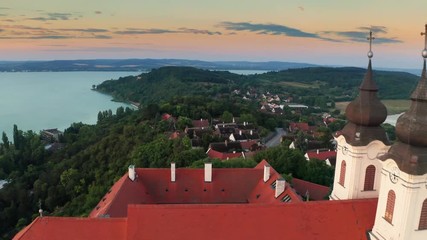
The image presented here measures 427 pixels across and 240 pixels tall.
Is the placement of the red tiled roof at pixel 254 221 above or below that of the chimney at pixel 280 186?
above

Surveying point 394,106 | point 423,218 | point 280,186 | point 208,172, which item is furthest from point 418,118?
point 394,106

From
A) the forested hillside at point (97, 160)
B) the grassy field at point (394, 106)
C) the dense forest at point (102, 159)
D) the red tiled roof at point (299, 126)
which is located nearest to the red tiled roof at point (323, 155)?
the dense forest at point (102, 159)

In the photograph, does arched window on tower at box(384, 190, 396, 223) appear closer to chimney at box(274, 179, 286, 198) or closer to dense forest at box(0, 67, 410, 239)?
chimney at box(274, 179, 286, 198)

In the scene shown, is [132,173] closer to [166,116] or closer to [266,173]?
[266,173]

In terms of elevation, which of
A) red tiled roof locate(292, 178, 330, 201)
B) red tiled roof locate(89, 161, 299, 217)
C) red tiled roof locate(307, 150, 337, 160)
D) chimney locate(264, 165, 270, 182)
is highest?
chimney locate(264, 165, 270, 182)

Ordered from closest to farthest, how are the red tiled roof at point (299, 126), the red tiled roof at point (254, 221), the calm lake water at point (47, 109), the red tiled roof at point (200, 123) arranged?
the red tiled roof at point (254, 221), the red tiled roof at point (200, 123), the red tiled roof at point (299, 126), the calm lake water at point (47, 109)

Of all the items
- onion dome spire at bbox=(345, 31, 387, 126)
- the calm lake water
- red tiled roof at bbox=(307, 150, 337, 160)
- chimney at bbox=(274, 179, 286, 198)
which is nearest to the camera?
onion dome spire at bbox=(345, 31, 387, 126)

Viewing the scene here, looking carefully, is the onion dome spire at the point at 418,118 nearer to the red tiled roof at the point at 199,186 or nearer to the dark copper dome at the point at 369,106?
the dark copper dome at the point at 369,106

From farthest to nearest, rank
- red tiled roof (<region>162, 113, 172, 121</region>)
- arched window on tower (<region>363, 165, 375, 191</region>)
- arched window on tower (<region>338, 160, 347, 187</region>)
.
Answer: red tiled roof (<region>162, 113, 172, 121</region>), arched window on tower (<region>338, 160, 347, 187</region>), arched window on tower (<region>363, 165, 375, 191</region>)

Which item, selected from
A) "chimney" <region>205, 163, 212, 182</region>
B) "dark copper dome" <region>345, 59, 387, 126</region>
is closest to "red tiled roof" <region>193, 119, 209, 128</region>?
"chimney" <region>205, 163, 212, 182</region>
